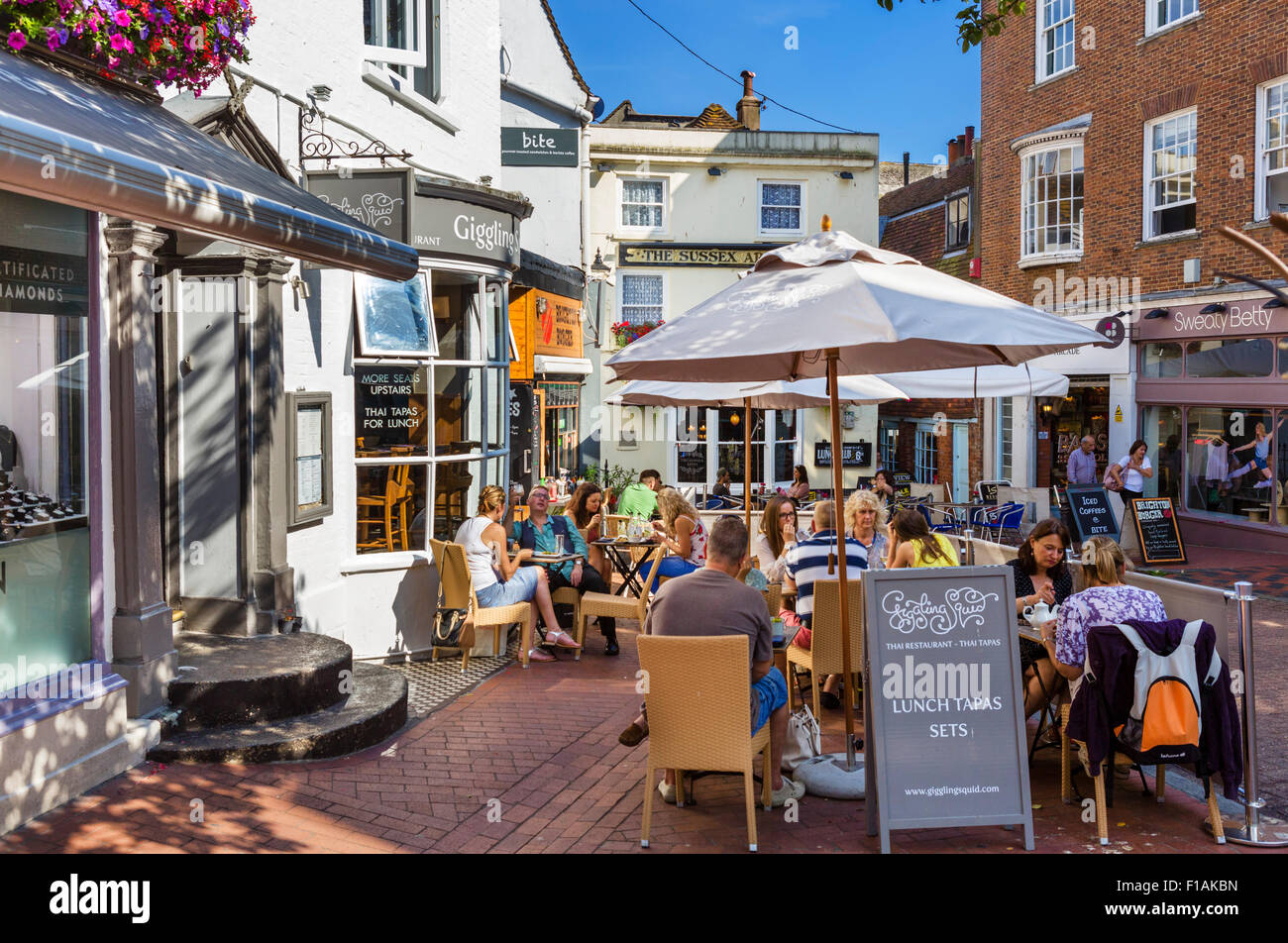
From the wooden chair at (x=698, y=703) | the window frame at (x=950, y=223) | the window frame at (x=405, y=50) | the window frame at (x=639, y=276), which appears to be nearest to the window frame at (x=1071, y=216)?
the window frame at (x=950, y=223)

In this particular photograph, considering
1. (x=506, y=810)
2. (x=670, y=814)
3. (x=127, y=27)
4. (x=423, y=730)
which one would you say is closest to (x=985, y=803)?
(x=670, y=814)

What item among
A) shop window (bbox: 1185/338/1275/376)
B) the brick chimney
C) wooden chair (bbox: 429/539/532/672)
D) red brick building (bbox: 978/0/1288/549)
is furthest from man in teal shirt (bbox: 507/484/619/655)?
the brick chimney

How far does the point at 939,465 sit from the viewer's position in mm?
24500

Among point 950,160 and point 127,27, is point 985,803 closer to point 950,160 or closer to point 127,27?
point 127,27

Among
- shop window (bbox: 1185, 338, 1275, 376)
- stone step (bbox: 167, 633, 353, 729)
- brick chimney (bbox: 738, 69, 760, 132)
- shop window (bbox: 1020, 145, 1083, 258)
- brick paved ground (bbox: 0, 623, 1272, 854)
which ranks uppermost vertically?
brick chimney (bbox: 738, 69, 760, 132)

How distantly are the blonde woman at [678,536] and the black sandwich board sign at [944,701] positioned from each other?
3.88m

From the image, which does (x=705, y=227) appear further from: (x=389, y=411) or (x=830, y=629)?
(x=830, y=629)

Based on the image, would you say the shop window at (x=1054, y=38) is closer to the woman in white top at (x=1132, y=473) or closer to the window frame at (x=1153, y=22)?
the window frame at (x=1153, y=22)

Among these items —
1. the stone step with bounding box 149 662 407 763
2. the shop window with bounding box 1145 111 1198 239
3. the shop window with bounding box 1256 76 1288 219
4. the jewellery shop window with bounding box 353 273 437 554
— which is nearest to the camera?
the stone step with bounding box 149 662 407 763

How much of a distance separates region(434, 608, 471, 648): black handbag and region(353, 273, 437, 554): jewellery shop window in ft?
2.73

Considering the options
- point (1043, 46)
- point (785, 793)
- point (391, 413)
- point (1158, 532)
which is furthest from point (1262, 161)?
point (785, 793)

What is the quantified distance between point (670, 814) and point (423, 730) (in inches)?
81.0

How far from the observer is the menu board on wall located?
924cm

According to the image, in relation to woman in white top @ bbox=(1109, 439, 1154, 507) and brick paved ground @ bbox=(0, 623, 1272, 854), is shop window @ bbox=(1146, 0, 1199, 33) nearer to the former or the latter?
woman in white top @ bbox=(1109, 439, 1154, 507)
